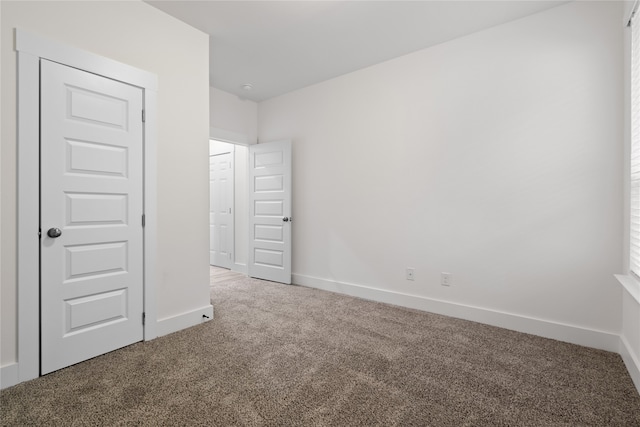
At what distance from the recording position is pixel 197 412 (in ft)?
5.48

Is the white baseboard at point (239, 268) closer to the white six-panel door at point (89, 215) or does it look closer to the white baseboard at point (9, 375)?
the white six-panel door at point (89, 215)

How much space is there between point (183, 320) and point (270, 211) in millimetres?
2175

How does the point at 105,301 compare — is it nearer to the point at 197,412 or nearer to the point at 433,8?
the point at 197,412

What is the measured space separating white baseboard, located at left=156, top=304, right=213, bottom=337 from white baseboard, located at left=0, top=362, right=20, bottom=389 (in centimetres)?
88

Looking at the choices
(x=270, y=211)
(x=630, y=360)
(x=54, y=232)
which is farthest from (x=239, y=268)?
(x=630, y=360)

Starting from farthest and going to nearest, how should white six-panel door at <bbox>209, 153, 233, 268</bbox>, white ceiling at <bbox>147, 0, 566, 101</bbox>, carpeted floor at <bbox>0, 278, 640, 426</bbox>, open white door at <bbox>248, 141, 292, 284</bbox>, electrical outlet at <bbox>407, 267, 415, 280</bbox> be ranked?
white six-panel door at <bbox>209, 153, 233, 268</bbox> < open white door at <bbox>248, 141, 292, 284</bbox> < electrical outlet at <bbox>407, 267, 415, 280</bbox> < white ceiling at <bbox>147, 0, 566, 101</bbox> < carpeted floor at <bbox>0, 278, 640, 426</bbox>

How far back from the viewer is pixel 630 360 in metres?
2.08

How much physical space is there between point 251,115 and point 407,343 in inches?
157

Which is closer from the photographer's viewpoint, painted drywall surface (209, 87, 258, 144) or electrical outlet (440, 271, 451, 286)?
electrical outlet (440, 271, 451, 286)

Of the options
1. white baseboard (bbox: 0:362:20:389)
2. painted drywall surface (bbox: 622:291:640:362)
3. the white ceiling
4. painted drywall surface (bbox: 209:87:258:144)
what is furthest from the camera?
painted drywall surface (bbox: 209:87:258:144)

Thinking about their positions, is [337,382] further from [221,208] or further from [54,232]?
[221,208]

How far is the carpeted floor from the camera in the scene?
1643 millimetres

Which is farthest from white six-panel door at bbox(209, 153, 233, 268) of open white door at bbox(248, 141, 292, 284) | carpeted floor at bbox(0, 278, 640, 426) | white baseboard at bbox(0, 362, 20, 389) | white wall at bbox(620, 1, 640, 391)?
white wall at bbox(620, 1, 640, 391)

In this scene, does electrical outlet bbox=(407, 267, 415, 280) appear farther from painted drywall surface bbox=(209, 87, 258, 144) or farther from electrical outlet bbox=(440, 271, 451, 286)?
painted drywall surface bbox=(209, 87, 258, 144)
